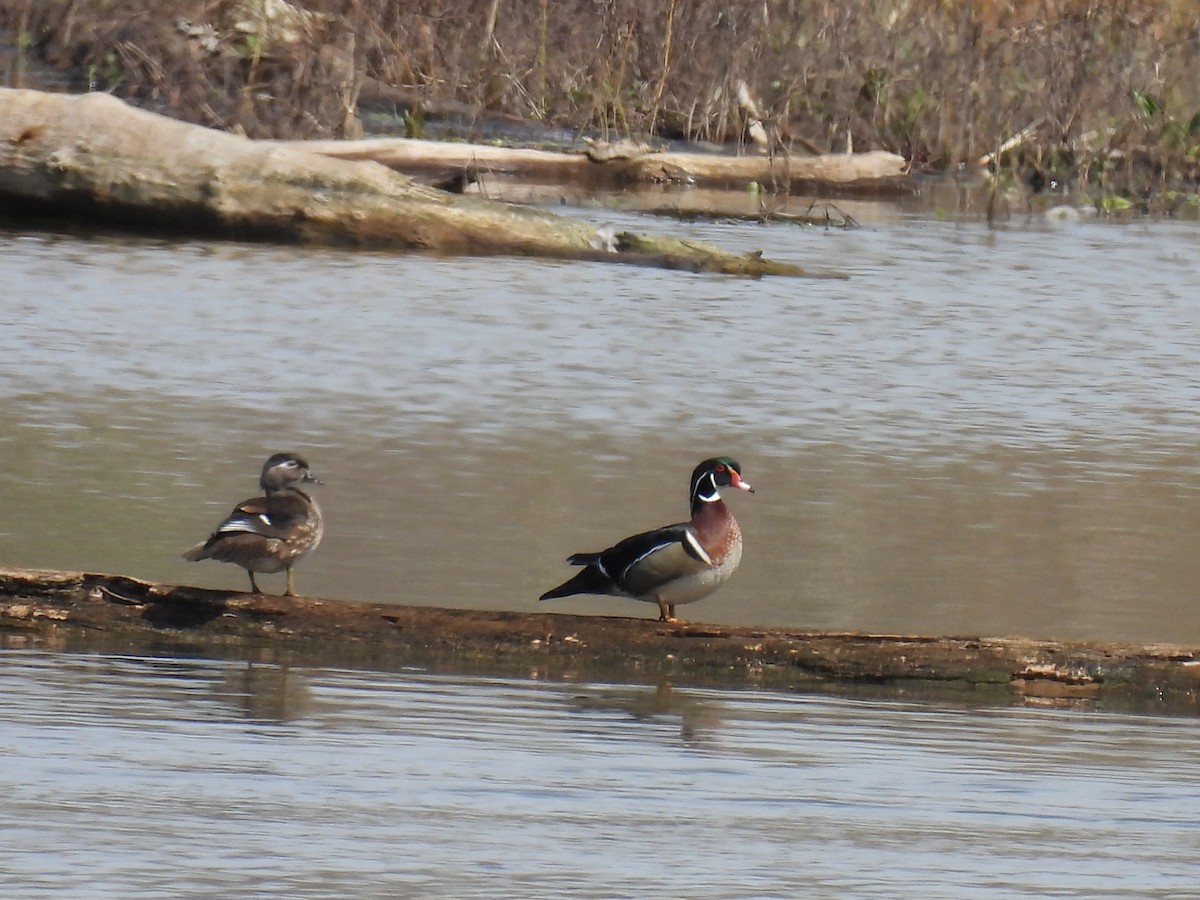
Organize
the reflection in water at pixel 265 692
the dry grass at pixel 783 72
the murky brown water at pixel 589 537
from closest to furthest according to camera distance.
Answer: the murky brown water at pixel 589 537 < the reflection in water at pixel 265 692 < the dry grass at pixel 783 72

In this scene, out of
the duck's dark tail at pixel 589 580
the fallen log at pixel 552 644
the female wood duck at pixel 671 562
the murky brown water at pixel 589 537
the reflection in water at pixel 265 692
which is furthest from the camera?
the duck's dark tail at pixel 589 580

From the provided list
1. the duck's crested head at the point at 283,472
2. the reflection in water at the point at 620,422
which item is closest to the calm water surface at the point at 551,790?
the duck's crested head at the point at 283,472

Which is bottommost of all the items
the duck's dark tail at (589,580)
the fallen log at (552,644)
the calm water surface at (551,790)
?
the calm water surface at (551,790)

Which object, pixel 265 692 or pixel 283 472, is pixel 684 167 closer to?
pixel 283 472

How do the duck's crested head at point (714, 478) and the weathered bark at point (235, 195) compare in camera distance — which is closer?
the duck's crested head at point (714, 478)

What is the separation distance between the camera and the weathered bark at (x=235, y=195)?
14766mm

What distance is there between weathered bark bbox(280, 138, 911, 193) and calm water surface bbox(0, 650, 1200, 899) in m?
13.5

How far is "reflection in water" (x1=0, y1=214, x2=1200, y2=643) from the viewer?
735 centimetres

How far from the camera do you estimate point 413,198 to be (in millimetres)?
15266

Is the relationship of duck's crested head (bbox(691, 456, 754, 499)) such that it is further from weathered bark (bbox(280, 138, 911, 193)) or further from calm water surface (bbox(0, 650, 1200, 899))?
weathered bark (bbox(280, 138, 911, 193))

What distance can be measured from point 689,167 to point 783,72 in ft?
6.23

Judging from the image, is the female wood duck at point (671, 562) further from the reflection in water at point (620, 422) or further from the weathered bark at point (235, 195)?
the weathered bark at point (235, 195)

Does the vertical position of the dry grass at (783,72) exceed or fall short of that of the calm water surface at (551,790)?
it exceeds it

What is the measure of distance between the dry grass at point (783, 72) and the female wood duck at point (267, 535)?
14546mm
